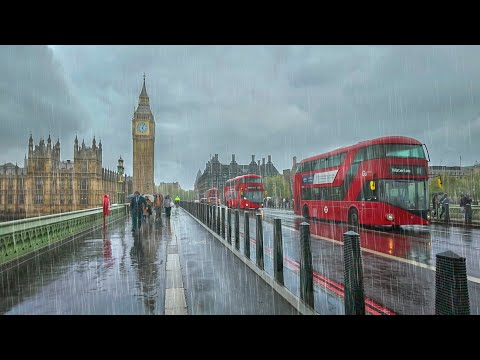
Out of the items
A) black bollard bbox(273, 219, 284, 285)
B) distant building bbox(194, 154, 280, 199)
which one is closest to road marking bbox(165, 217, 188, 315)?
black bollard bbox(273, 219, 284, 285)

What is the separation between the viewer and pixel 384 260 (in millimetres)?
7793

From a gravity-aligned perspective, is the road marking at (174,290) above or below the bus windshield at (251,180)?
below

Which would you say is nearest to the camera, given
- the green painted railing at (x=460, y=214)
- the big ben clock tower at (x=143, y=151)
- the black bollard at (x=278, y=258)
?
the black bollard at (x=278, y=258)

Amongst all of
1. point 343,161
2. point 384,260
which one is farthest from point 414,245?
point 343,161

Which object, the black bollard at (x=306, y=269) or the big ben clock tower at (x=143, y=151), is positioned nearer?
the black bollard at (x=306, y=269)

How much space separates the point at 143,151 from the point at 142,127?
7264mm

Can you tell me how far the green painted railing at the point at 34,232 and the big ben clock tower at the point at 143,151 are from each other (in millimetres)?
73115

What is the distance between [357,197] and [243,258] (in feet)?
29.6

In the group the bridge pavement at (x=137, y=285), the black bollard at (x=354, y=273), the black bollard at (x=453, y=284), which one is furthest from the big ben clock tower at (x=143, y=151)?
the black bollard at (x=453, y=284)

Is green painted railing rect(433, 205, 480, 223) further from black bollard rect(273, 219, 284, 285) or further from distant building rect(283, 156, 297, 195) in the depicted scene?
distant building rect(283, 156, 297, 195)

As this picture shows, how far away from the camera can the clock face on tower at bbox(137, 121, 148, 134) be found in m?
91.2

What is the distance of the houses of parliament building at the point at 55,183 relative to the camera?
6022 cm

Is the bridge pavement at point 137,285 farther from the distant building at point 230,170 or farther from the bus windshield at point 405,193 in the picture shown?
the distant building at point 230,170

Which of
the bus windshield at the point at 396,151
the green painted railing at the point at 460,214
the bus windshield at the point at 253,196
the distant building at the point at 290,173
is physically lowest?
the green painted railing at the point at 460,214
